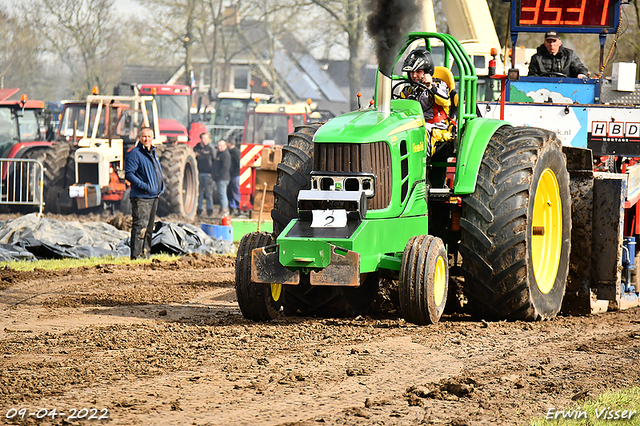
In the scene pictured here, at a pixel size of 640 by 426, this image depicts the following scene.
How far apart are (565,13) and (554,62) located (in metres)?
1.09

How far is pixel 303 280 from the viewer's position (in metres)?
7.62

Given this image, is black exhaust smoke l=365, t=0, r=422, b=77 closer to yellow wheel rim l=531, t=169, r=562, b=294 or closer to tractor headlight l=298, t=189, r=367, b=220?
tractor headlight l=298, t=189, r=367, b=220

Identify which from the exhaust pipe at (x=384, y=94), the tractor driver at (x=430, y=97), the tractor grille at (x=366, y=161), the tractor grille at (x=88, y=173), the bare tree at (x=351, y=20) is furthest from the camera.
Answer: the bare tree at (x=351, y=20)

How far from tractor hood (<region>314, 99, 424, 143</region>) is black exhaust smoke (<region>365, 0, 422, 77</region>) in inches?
18.7

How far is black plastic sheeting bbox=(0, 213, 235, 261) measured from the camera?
12.9 meters

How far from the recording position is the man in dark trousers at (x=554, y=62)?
447 inches

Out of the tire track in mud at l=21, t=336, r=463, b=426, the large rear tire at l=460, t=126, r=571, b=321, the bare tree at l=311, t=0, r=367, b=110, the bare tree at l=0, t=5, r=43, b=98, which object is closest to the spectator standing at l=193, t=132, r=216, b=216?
the bare tree at l=311, t=0, r=367, b=110

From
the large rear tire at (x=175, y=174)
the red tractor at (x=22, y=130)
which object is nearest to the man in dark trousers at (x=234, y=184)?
the large rear tire at (x=175, y=174)

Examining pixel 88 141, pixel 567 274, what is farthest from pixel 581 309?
pixel 88 141

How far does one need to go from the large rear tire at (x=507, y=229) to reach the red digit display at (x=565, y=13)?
5.08 m

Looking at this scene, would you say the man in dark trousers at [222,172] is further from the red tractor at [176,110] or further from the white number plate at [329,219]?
the white number plate at [329,219]

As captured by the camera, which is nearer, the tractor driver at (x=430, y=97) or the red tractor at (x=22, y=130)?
the tractor driver at (x=430, y=97)

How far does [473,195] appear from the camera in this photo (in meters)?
7.13

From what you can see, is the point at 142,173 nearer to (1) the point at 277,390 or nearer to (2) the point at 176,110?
(1) the point at 277,390
